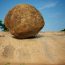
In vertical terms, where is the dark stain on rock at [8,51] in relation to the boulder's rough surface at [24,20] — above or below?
below

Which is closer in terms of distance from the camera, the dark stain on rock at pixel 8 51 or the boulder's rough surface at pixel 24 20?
the dark stain on rock at pixel 8 51

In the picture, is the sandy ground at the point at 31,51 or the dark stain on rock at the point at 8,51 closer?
the sandy ground at the point at 31,51

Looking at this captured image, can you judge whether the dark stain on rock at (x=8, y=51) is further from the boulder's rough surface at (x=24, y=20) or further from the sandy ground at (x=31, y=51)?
the boulder's rough surface at (x=24, y=20)

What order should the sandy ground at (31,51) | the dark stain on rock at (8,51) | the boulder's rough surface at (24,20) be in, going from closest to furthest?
1. the sandy ground at (31,51)
2. the dark stain on rock at (8,51)
3. the boulder's rough surface at (24,20)

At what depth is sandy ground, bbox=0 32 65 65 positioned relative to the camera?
42.2 ft

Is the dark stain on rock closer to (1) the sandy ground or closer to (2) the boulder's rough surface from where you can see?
(1) the sandy ground

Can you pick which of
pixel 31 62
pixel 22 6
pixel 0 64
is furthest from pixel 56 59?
pixel 22 6

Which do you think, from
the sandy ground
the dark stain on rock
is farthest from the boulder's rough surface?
the dark stain on rock

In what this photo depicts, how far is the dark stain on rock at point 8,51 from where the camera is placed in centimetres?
1340

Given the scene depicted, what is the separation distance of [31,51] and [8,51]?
1.60m


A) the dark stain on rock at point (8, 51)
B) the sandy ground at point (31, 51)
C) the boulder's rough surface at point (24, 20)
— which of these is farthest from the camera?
the boulder's rough surface at point (24, 20)

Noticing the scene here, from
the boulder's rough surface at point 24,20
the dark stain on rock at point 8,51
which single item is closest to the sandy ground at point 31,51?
the dark stain on rock at point 8,51

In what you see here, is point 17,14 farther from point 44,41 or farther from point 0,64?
point 0,64

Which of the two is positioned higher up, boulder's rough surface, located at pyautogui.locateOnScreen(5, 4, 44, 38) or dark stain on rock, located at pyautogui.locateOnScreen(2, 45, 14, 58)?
boulder's rough surface, located at pyautogui.locateOnScreen(5, 4, 44, 38)
